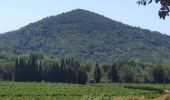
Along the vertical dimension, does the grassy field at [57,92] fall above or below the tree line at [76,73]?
below

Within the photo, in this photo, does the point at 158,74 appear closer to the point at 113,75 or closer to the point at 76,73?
the point at 113,75

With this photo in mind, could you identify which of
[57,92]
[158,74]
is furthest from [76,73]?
[57,92]

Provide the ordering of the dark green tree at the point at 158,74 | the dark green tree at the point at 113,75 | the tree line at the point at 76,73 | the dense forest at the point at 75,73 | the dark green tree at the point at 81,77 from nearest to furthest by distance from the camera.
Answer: the tree line at the point at 76,73
the dense forest at the point at 75,73
the dark green tree at the point at 81,77
the dark green tree at the point at 113,75
the dark green tree at the point at 158,74

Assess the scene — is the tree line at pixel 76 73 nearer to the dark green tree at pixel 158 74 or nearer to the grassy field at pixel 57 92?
the dark green tree at pixel 158 74

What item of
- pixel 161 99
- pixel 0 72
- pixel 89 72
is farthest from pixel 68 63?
pixel 161 99

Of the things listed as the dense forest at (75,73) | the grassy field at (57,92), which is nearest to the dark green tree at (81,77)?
the dense forest at (75,73)

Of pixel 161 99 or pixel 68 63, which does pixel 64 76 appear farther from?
pixel 161 99

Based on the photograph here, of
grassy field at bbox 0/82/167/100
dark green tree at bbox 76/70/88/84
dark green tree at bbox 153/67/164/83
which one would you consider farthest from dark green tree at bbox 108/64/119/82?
grassy field at bbox 0/82/167/100

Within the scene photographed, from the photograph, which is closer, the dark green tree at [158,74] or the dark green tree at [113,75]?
the dark green tree at [113,75]

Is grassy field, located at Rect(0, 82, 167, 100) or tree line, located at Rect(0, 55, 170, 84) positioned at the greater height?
tree line, located at Rect(0, 55, 170, 84)

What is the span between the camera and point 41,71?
14112 cm

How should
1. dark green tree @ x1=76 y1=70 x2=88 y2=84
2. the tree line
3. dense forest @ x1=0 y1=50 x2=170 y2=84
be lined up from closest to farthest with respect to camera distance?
the tree line, dense forest @ x1=0 y1=50 x2=170 y2=84, dark green tree @ x1=76 y1=70 x2=88 y2=84

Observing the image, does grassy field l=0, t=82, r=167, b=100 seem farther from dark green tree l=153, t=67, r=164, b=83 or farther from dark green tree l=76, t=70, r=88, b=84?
dark green tree l=153, t=67, r=164, b=83

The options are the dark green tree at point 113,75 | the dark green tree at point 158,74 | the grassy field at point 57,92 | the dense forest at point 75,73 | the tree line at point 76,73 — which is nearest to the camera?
the grassy field at point 57,92
